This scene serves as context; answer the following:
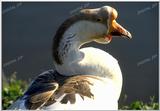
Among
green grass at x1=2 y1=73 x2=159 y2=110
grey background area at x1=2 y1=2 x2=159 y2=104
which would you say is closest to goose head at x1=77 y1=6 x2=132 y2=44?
green grass at x1=2 y1=73 x2=159 y2=110

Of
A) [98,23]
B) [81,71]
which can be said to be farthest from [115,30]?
[81,71]

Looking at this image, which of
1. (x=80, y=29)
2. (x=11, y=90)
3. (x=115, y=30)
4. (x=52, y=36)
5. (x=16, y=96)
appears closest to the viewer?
(x=80, y=29)

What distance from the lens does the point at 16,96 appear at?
17.7 feet

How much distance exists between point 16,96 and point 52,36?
667mm

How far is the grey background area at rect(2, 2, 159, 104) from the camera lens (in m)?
5.76

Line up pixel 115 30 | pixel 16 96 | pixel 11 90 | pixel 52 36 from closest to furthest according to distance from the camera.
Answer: pixel 115 30 < pixel 16 96 < pixel 11 90 < pixel 52 36

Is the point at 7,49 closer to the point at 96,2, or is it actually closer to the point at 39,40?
the point at 39,40

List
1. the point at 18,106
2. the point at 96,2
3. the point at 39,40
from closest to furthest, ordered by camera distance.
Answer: the point at 18,106
the point at 96,2
the point at 39,40

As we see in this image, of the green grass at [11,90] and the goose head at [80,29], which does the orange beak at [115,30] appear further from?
the green grass at [11,90]

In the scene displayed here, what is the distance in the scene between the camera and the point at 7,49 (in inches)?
238

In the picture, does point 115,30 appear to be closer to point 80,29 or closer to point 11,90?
point 80,29

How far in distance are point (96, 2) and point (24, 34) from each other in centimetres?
75

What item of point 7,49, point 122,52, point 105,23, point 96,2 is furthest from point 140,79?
point 105,23

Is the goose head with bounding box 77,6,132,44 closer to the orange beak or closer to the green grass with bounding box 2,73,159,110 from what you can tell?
the orange beak
